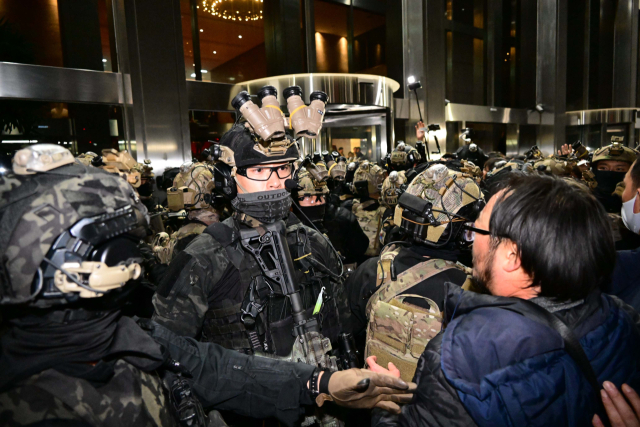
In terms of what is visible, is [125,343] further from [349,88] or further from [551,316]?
[349,88]

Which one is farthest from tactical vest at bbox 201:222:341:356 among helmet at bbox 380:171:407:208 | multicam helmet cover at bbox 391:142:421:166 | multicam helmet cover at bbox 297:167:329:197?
multicam helmet cover at bbox 391:142:421:166

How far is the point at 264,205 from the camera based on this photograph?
2512 millimetres

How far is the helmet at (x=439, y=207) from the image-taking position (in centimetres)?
240

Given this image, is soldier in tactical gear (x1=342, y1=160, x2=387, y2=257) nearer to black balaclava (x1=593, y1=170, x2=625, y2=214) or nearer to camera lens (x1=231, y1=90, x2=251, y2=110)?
black balaclava (x1=593, y1=170, x2=625, y2=214)

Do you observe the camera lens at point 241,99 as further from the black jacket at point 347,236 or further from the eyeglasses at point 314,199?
the black jacket at point 347,236

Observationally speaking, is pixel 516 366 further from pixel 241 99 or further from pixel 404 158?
pixel 404 158

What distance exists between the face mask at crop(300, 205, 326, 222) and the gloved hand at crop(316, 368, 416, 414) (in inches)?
149

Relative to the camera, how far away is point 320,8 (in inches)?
571

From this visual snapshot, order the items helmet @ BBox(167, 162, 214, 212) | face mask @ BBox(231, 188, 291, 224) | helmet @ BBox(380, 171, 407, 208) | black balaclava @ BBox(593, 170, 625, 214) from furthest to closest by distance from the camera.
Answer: helmet @ BBox(380, 171, 407, 208), black balaclava @ BBox(593, 170, 625, 214), helmet @ BBox(167, 162, 214, 212), face mask @ BBox(231, 188, 291, 224)

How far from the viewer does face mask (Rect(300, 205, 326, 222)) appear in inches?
213

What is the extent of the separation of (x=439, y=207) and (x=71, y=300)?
6.82 ft

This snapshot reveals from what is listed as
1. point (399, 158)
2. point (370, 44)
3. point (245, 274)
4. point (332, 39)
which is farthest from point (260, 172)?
point (370, 44)

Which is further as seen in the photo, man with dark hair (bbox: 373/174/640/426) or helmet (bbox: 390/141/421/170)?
helmet (bbox: 390/141/421/170)

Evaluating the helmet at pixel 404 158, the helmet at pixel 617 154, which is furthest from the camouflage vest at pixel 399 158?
the helmet at pixel 617 154
